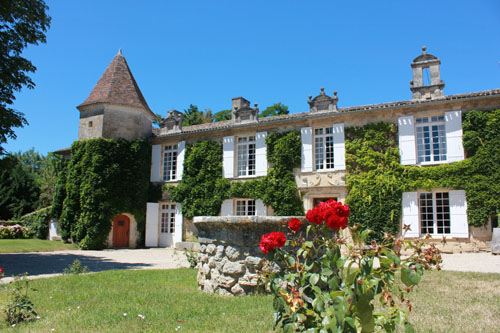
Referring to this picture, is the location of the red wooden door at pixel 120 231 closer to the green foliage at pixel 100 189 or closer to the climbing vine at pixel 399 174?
the green foliage at pixel 100 189

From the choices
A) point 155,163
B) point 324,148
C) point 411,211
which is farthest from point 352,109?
point 155,163

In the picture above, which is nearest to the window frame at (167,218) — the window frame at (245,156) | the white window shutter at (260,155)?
the window frame at (245,156)

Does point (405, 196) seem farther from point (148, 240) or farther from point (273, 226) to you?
point (148, 240)

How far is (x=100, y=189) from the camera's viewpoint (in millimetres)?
16719

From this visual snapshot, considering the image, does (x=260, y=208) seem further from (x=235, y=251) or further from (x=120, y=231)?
(x=235, y=251)

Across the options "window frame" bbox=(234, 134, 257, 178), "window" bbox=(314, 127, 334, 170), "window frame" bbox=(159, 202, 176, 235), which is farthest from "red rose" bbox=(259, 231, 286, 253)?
"window frame" bbox=(159, 202, 176, 235)

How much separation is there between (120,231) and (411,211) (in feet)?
42.8

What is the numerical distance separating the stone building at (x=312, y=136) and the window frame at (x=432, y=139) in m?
0.04

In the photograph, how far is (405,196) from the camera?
13.0m

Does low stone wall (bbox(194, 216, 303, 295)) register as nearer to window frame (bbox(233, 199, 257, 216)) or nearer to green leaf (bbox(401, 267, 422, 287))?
green leaf (bbox(401, 267, 422, 287))

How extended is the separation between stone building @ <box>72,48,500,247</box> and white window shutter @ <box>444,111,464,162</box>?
3 cm

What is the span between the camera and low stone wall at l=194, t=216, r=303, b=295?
5246 mm

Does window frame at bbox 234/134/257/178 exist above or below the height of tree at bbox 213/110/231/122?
below

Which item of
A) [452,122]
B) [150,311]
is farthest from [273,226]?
[452,122]
